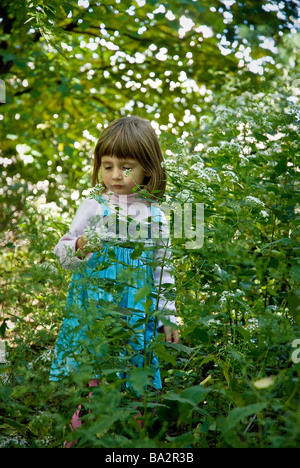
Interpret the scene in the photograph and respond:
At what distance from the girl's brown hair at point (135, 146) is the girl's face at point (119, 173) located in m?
0.02

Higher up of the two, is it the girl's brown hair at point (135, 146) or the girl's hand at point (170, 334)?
the girl's brown hair at point (135, 146)

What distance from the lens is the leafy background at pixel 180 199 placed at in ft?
3.73

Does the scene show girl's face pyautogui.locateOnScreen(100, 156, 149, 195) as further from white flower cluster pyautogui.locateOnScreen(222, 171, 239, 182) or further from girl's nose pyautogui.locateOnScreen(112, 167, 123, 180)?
white flower cluster pyautogui.locateOnScreen(222, 171, 239, 182)

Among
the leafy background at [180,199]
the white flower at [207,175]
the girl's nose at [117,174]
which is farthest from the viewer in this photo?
the girl's nose at [117,174]

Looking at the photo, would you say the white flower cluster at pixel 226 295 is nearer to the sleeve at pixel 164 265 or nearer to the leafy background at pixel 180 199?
the leafy background at pixel 180 199

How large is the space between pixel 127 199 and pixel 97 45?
136 inches

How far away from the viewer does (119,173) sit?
2.14 m

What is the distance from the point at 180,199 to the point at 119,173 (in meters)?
0.80

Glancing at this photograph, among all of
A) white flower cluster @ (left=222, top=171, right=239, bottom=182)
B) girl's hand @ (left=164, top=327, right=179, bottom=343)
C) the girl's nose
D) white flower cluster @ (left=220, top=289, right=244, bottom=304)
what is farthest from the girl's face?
white flower cluster @ (left=220, top=289, right=244, bottom=304)

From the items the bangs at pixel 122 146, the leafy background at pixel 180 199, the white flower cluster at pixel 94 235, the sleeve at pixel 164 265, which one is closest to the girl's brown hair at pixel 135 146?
the bangs at pixel 122 146

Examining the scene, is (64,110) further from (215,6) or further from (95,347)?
(95,347)

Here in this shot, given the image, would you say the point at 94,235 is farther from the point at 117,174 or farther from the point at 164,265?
the point at 117,174

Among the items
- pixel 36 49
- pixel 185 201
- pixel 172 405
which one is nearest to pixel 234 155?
pixel 185 201
